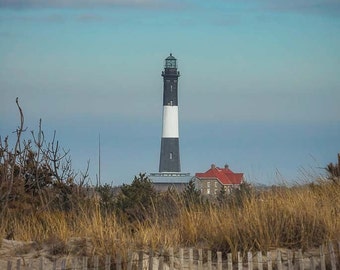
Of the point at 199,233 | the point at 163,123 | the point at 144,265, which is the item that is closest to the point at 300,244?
the point at 199,233

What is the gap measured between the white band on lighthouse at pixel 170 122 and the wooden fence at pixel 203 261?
3229 inches

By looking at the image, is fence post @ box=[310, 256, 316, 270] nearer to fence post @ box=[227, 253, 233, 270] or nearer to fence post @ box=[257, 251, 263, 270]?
fence post @ box=[257, 251, 263, 270]

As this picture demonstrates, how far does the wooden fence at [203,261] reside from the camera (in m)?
11.5

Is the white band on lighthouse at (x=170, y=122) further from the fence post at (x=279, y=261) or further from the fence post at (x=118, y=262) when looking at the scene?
the fence post at (x=118, y=262)

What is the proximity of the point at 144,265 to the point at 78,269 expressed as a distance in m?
1.01

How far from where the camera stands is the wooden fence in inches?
454

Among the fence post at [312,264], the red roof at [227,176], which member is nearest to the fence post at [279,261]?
the fence post at [312,264]

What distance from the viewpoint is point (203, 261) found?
12547 mm

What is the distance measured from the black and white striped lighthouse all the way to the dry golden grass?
80.2 meters

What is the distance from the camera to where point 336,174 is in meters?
18.2

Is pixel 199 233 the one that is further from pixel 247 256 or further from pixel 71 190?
pixel 71 190

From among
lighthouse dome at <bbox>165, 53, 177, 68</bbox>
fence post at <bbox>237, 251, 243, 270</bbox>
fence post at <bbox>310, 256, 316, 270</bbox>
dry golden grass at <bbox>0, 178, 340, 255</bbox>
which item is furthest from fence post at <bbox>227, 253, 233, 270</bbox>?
lighthouse dome at <bbox>165, 53, 177, 68</bbox>

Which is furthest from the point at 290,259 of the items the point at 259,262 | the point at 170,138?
the point at 170,138

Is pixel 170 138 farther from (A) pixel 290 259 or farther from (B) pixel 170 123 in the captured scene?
(A) pixel 290 259
